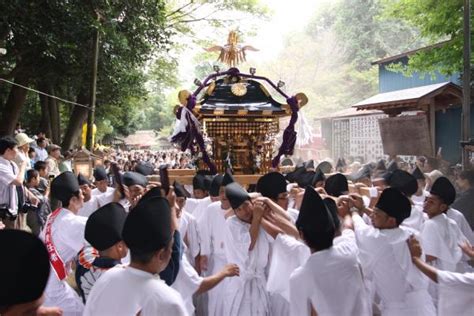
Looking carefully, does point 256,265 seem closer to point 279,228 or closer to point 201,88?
point 279,228

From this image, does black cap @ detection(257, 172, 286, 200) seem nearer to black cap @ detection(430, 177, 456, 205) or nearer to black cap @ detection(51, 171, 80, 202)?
black cap @ detection(430, 177, 456, 205)

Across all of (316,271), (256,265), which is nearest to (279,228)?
(256,265)

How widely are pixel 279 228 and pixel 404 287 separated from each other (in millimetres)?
993

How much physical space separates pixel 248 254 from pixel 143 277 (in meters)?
1.95

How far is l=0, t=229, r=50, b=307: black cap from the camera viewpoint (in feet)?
6.12

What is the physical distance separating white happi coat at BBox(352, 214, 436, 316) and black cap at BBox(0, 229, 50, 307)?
2.44 m

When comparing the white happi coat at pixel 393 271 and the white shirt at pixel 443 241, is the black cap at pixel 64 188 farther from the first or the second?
the white shirt at pixel 443 241

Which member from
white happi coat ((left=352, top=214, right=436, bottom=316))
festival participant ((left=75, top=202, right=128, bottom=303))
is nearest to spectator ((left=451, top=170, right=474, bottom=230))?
white happi coat ((left=352, top=214, right=436, bottom=316))

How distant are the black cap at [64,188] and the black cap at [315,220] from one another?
1924mm

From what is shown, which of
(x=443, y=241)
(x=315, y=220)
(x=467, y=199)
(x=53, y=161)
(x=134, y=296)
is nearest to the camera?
(x=134, y=296)

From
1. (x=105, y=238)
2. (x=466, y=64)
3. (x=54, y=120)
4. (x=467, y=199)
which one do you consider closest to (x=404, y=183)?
(x=467, y=199)

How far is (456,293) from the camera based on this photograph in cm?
334

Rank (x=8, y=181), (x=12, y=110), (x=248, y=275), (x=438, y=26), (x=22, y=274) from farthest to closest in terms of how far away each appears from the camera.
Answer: (x=12, y=110) < (x=438, y=26) < (x=8, y=181) < (x=248, y=275) < (x=22, y=274)

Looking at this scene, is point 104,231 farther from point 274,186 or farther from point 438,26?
point 438,26
